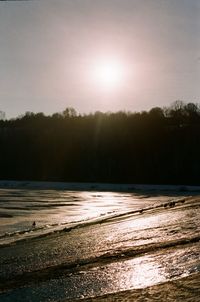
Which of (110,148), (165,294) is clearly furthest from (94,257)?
(110,148)

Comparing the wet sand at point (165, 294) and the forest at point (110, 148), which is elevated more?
the forest at point (110, 148)

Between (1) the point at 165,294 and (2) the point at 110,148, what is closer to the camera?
(1) the point at 165,294

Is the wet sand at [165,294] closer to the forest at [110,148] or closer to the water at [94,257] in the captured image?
the water at [94,257]

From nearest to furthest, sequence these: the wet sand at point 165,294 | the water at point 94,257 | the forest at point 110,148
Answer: the wet sand at point 165,294
the water at point 94,257
the forest at point 110,148

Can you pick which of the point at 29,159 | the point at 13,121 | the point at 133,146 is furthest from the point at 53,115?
the point at 133,146

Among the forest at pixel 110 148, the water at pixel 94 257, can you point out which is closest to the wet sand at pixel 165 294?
the water at pixel 94 257

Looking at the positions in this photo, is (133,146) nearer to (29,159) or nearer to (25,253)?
(29,159)

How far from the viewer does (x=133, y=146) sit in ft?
270

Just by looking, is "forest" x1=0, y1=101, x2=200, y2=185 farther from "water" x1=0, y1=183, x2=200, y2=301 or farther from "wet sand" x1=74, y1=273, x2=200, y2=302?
"wet sand" x1=74, y1=273, x2=200, y2=302

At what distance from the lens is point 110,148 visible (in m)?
84.7

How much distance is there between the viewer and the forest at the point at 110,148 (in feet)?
256

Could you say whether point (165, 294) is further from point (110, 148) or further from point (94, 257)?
point (110, 148)

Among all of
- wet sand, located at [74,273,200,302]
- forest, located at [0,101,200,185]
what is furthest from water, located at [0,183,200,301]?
forest, located at [0,101,200,185]

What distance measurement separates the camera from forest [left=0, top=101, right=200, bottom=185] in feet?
256
